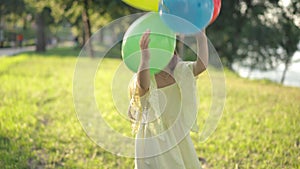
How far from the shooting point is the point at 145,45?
1.90 meters

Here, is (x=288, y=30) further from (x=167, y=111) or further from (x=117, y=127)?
(x=167, y=111)

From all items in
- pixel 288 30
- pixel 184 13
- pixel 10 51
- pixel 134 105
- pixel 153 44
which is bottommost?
pixel 10 51

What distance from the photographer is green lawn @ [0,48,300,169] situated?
3406mm

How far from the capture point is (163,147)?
7.13ft

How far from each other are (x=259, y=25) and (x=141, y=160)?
1965 cm

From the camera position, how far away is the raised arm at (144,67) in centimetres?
190

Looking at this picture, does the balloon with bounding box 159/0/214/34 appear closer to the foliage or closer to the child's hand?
the child's hand

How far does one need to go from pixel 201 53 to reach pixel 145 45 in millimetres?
406

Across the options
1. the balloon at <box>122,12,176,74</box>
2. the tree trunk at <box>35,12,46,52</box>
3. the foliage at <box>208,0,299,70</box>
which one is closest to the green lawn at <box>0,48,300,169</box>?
the balloon at <box>122,12,176,74</box>

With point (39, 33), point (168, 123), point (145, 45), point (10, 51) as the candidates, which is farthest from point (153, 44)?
point (10, 51)

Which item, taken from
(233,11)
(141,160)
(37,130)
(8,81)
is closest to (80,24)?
(233,11)

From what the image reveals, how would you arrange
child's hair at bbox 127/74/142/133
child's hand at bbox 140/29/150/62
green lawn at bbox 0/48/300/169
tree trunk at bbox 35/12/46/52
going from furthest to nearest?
tree trunk at bbox 35/12/46/52 < green lawn at bbox 0/48/300/169 < child's hair at bbox 127/74/142/133 < child's hand at bbox 140/29/150/62

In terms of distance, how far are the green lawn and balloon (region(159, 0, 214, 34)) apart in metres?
1.74

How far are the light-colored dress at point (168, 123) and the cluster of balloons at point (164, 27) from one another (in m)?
0.20
